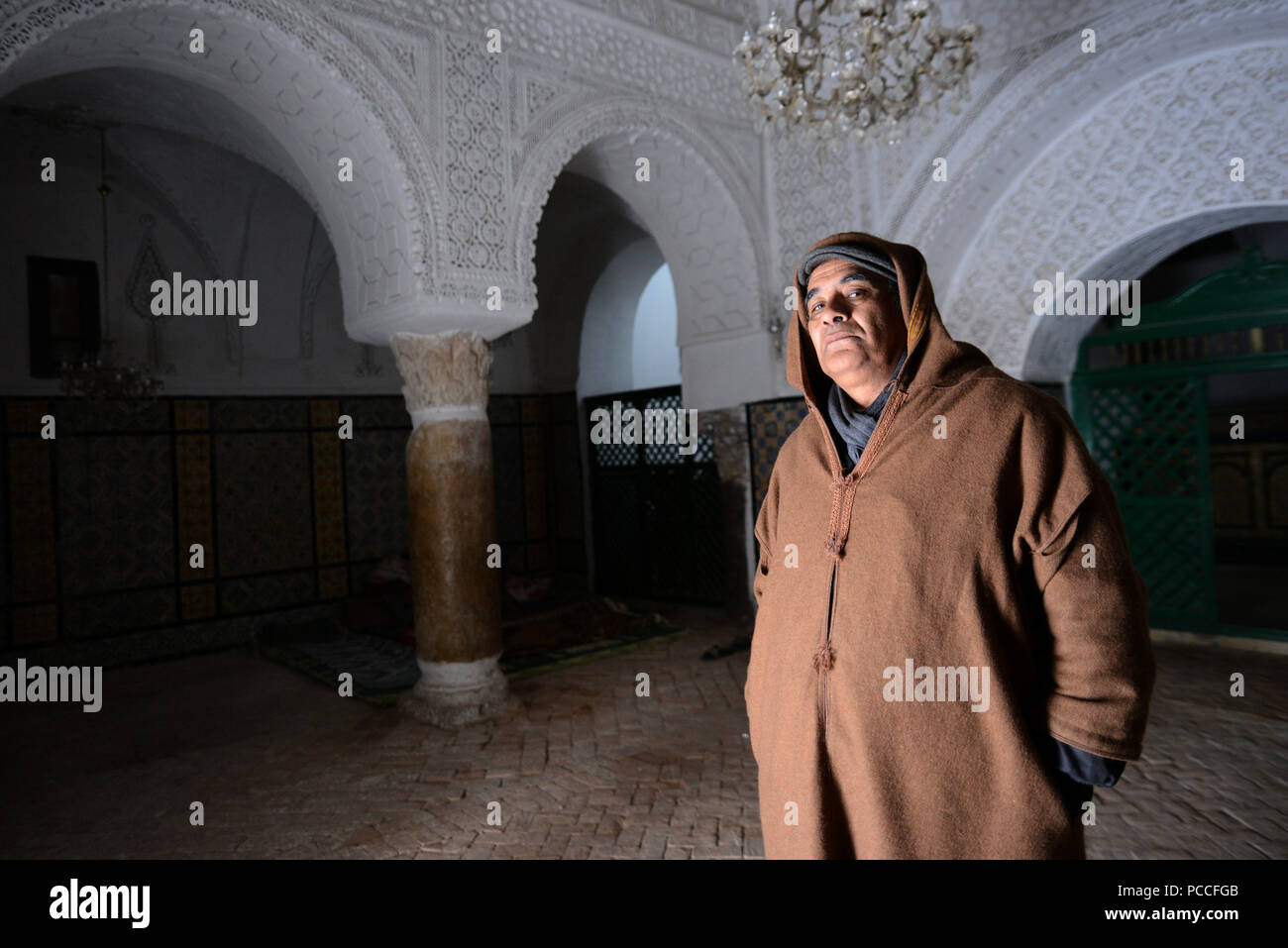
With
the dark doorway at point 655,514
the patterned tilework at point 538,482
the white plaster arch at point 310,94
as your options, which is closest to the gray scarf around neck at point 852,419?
the white plaster arch at point 310,94

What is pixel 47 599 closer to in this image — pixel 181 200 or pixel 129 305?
pixel 129 305

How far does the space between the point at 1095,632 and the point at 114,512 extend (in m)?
7.53

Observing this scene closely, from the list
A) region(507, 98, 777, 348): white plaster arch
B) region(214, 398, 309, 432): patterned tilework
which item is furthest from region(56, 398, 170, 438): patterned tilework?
region(507, 98, 777, 348): white plaster arch

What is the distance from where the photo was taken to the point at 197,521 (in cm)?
726

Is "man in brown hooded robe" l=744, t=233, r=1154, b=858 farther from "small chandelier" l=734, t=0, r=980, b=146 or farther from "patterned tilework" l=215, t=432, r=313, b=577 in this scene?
"patterned tilework" l=215, t=432, r=313, b=577

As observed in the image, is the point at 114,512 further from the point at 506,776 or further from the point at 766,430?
the point at 766,430

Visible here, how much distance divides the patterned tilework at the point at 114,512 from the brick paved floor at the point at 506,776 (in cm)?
138

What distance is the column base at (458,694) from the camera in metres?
4.69

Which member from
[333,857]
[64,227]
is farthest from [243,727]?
[64,227]

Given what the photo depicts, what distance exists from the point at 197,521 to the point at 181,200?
275 centimetres

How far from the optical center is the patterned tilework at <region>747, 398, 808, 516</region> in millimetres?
6418

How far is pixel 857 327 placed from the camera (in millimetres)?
1505

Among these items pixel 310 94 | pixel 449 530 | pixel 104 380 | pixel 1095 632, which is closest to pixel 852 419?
pixel 1095 632

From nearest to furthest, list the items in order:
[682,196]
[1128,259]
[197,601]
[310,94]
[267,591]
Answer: [310,94] → [1128,259] → [682,196] → [197,601] → [267,591]
